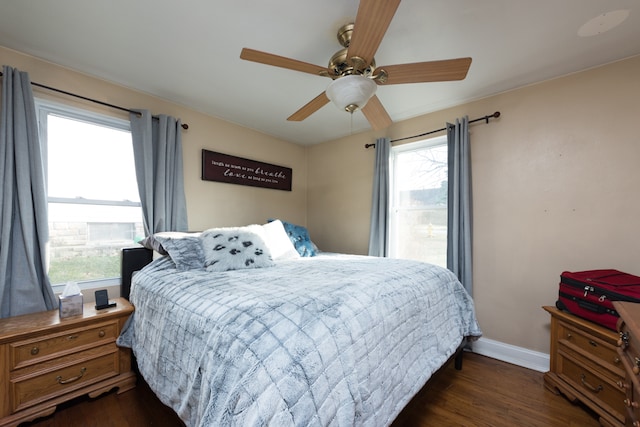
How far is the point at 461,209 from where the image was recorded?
2467mm

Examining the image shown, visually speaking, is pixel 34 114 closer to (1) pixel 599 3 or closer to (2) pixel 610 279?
(1) pixel 599 3

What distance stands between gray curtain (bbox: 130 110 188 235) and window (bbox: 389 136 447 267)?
2.34 metres

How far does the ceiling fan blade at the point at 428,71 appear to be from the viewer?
1357 millimetres

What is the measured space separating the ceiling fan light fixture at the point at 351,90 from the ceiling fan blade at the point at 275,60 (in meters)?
0.16

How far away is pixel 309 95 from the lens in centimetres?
244

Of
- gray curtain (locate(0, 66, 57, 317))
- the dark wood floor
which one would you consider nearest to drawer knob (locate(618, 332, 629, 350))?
the dark wood floor

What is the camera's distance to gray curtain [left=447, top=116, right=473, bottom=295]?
242 cm

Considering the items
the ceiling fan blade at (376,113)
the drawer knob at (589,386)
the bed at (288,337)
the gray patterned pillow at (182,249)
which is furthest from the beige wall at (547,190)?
the gray patterned pillow at (182,249)

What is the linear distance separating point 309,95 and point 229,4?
108 cm

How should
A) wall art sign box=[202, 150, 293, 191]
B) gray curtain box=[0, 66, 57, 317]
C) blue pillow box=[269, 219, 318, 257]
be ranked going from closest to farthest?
gray curtain box=[0, 66, 57, 317] < blue pillow box=[269, 219, 318, 257] < wall art sign box=[202, 150, 293, 191]

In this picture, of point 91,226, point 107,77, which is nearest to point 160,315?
point 91,226

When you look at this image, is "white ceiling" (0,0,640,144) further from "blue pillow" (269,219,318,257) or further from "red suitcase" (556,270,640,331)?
"red suitcase" (556,270,640,331)

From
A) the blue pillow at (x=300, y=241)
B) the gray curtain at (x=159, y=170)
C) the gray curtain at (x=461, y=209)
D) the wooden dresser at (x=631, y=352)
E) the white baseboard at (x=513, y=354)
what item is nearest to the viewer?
the wooden dresser at (x=631, y=352)

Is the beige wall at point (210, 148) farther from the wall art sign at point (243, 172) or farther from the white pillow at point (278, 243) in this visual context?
the white pillow at point (278, 243)
